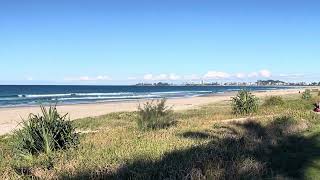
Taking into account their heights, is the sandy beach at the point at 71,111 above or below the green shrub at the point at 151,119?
below

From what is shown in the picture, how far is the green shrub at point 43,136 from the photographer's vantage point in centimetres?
1166

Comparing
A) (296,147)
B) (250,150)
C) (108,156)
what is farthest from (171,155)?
(296,147)

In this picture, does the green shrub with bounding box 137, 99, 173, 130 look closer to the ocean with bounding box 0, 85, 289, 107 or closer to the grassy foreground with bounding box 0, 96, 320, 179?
the grassy foreground with bounding box 0, 96, 320, 179

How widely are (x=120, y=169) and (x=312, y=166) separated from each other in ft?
12.7

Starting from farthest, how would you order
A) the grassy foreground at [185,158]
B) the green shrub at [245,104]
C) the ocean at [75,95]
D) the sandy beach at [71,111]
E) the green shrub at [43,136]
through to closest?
1. the ocean at [75,95]
2. the sandy beach at [71,111]
3. the green shrub at [245,104]
4. the green shrub at [43,136]
5. the grassy foreground at [185,158]

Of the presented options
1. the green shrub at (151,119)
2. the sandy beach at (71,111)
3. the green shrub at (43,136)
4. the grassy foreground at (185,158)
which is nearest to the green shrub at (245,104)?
the green shrub at (151,119)

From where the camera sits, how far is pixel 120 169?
27.2 ft

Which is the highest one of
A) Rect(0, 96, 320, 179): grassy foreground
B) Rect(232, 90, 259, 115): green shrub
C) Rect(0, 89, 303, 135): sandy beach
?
Rect(232, 90, 259, 115): green shrub

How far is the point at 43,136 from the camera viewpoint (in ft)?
38.5

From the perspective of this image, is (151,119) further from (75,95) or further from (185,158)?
(75,95)

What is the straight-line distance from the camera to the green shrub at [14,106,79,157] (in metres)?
Answer: 11.7

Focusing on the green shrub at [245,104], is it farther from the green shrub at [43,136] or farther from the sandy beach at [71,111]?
the green shrub at [43,136]

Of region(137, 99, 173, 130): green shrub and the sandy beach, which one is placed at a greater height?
region(137, 99, 173, 130): green shrub

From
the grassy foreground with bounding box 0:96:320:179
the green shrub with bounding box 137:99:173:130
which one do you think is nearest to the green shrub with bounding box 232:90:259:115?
the green shrub with bounding box 137:99:173:130
